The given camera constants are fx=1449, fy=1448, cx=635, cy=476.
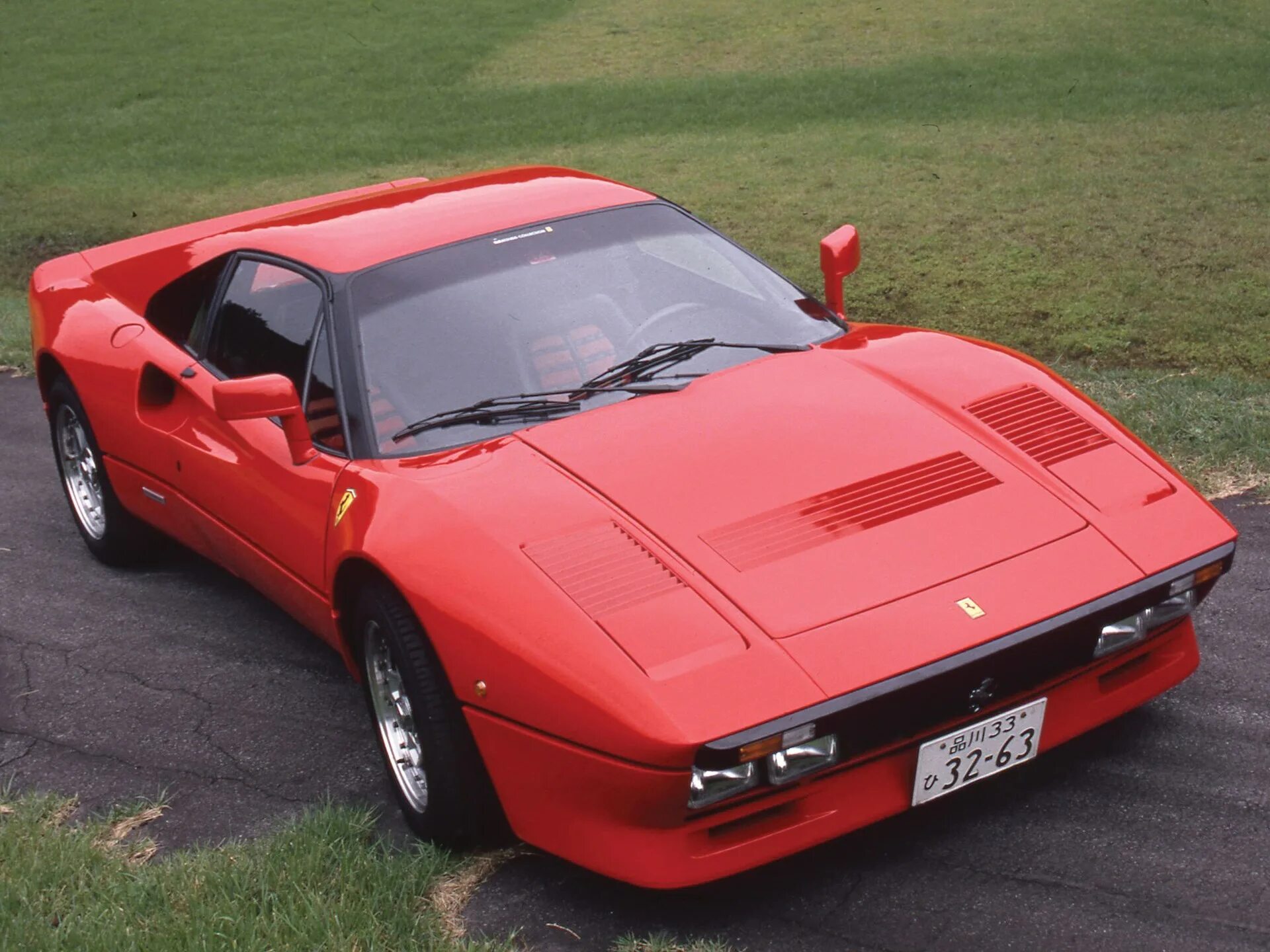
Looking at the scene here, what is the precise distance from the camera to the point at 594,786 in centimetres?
277

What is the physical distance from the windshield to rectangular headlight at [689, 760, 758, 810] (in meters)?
1.18

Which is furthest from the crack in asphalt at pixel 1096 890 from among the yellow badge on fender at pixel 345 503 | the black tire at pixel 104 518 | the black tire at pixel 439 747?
the black tire at pixel 104 518

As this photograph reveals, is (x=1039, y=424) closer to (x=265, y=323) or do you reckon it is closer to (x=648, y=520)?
(x=648, y=520)

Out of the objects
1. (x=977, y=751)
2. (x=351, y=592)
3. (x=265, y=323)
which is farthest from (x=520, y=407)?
(x=977, y=751)

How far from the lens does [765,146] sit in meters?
12.3

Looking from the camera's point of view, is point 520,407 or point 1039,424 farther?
point 520,407

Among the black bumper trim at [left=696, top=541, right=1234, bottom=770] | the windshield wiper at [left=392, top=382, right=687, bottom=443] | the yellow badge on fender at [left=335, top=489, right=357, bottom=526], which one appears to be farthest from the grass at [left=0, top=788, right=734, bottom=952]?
the windshield wiper at [left=392, top=382, right=687, bottom=443]

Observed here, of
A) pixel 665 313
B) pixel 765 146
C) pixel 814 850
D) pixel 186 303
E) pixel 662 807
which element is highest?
pixel 665 313

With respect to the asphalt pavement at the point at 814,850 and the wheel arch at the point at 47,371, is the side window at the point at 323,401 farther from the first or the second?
the wheel arch at the point at 47,371

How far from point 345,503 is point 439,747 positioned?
2.34ft

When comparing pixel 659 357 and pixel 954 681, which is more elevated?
pixel 659 357

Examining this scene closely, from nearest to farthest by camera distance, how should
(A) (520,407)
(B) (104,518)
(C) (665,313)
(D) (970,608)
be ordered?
(D) (970,608) → (A) (520,407) → (C) (665,313) → (B) (104,518)

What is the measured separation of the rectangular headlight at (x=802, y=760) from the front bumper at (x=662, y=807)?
0.15 ft

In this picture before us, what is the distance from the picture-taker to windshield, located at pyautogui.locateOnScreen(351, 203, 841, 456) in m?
3.69
